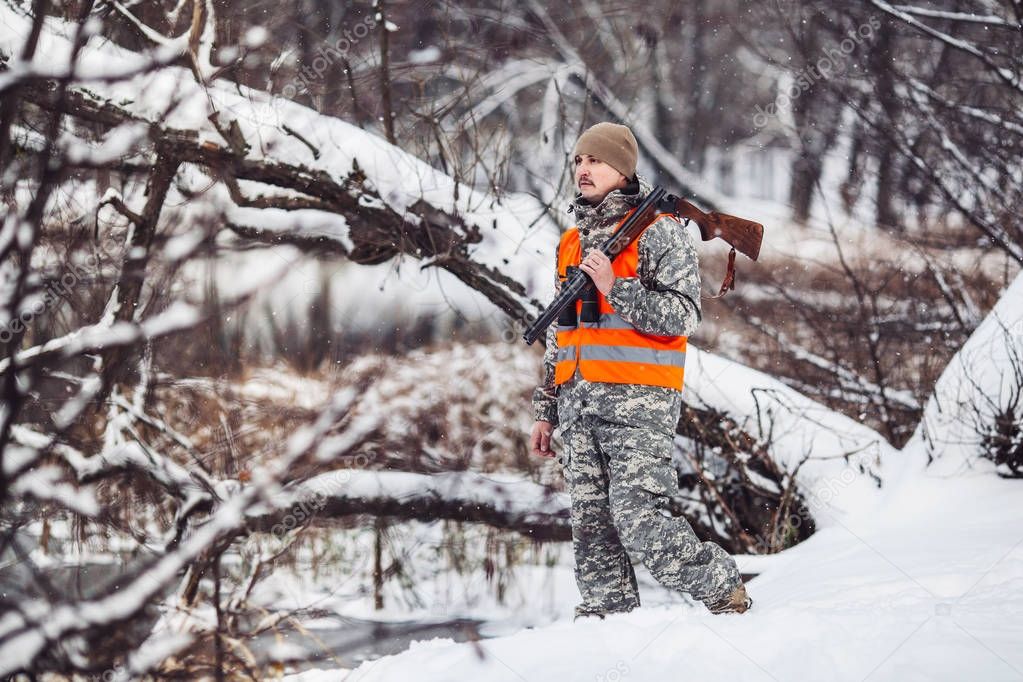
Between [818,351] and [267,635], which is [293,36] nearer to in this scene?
[267,635]

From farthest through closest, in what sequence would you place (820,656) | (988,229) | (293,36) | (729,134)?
(729,134) → (988,229) → (293,36) → (820,656)

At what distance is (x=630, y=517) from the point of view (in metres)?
2.36

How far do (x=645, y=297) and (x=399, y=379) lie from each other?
470cm

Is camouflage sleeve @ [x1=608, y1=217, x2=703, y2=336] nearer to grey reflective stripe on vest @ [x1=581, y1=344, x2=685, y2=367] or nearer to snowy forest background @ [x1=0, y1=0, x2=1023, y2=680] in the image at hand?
grey reflective stripe on vest @ [x1=581, y1=344, x2=685, y2=367]

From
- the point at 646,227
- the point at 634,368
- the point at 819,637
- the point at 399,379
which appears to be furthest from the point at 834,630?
the point at 399,379

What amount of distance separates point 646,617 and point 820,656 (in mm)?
491

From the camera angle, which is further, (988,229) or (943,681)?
(988,229)

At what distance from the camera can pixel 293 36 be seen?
5.55 m

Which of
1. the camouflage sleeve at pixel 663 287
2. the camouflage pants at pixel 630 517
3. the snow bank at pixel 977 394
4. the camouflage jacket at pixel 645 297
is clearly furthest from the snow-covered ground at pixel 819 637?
the snow bank at pixel 977 394

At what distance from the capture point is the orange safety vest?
2.38m

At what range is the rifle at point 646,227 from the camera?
236 cm

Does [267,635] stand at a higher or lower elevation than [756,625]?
lower

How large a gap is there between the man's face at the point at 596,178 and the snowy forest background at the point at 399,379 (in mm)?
1238

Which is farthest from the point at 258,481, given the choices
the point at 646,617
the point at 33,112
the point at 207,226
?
the point at 646,617
